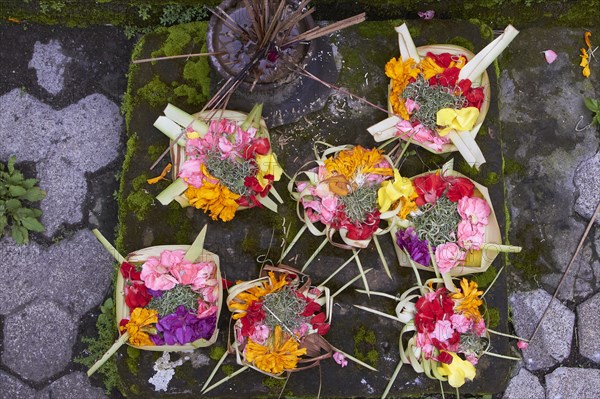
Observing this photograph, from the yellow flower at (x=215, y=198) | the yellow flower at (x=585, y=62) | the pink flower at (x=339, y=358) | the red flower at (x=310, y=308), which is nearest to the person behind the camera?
the yellow flower at (x=215, y=198)

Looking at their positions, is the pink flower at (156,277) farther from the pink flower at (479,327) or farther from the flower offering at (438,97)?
the pink flower at (479,327)

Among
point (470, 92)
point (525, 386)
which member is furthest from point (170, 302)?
point (525, 386)

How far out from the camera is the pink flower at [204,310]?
212 centimetres

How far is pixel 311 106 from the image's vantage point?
236 cm

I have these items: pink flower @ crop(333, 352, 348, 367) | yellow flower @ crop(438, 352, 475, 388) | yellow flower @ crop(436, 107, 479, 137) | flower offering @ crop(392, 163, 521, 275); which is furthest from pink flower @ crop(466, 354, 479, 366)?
yellow flower @ crop(436, 107, 479, 137)

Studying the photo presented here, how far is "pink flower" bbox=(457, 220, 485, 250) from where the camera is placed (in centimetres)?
215

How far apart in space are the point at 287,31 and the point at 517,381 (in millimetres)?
1941

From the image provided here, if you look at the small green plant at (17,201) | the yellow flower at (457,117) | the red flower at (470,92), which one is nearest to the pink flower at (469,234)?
the yellow flower at (457,117)

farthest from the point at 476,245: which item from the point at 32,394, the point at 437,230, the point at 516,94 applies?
the point at 32,394

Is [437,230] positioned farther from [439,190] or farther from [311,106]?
[311,106]

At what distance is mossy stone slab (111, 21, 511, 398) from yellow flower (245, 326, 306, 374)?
255 millimetres

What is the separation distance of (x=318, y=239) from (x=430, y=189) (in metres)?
0.49

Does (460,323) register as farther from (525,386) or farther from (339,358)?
(525,386)

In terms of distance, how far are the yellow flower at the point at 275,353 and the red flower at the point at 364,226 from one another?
0.44 metres
